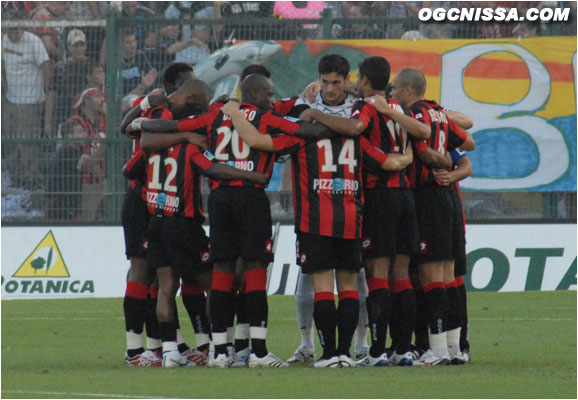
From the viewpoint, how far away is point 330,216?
23.4ft

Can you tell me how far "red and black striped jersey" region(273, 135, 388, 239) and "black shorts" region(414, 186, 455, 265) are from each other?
0.61 metres

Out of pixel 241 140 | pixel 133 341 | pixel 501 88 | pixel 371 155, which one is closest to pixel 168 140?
pixel 241 140

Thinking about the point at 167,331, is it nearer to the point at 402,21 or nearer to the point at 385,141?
the point at 385,141

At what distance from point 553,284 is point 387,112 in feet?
26.1

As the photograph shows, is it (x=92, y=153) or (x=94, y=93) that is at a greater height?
(x=94, y=93)

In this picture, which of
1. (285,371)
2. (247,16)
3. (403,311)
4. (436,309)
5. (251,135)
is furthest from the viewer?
(247,16)

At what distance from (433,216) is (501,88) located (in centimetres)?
828

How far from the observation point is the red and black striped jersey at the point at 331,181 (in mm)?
7137

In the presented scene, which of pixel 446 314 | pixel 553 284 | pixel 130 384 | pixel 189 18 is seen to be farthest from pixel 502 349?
pixel 189 18

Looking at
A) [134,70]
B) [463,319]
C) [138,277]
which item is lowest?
[463,319]

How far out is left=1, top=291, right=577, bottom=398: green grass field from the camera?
6156mm

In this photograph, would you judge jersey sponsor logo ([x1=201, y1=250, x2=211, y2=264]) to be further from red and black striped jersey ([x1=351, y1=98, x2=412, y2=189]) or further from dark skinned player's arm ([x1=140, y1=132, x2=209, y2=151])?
red and black striped jersey ([x1=351, y1=98, x2=412, y2=189])

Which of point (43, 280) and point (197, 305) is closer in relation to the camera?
point (197, 305)

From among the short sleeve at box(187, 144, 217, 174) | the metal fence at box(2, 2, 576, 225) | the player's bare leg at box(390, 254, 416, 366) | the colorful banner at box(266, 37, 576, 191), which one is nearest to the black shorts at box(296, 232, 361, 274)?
the player's bare leg at box(390, 254, 416, 366)
